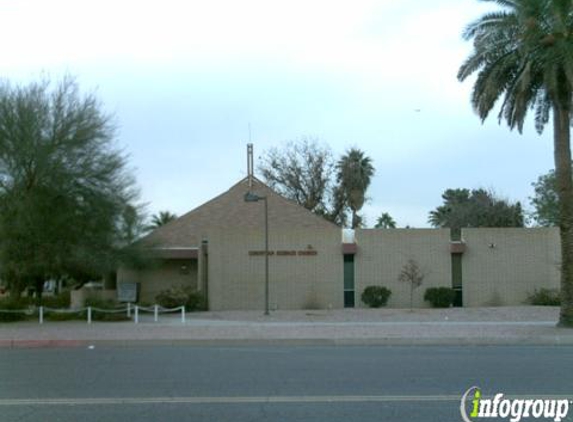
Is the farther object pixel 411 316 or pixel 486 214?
pixel 486 214

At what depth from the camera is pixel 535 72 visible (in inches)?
906

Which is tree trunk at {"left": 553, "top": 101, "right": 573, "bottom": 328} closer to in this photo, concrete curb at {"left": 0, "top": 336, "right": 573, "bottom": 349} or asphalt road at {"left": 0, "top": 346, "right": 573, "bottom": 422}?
concrete curb at {"left": 0, "top": 336, "right": 573, "bottom": 349}

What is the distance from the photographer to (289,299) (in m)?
37.1

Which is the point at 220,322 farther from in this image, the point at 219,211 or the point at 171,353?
the point at 219,211

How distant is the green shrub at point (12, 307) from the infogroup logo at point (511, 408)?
20690 mm

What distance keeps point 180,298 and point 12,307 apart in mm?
7916

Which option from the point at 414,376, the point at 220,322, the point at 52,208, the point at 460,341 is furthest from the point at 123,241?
the point at 414,376

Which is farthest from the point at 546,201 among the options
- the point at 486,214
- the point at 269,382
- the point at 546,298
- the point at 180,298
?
the point at 269,382

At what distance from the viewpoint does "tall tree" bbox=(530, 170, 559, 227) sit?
5797 centimetres

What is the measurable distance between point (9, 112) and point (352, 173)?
39.5 m

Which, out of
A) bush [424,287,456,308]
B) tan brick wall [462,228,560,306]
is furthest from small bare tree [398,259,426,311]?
tan brick wall [462,228,560,306]

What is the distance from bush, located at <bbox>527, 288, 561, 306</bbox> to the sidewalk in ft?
17.7

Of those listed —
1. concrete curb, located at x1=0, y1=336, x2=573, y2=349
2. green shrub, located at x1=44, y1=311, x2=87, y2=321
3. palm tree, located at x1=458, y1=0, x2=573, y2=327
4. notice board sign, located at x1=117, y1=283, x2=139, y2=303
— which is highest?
palm tree, located at x1=458, y1=0, x2=573, y2=327

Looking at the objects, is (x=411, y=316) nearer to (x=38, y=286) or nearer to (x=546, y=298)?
(x=546, y=298)
